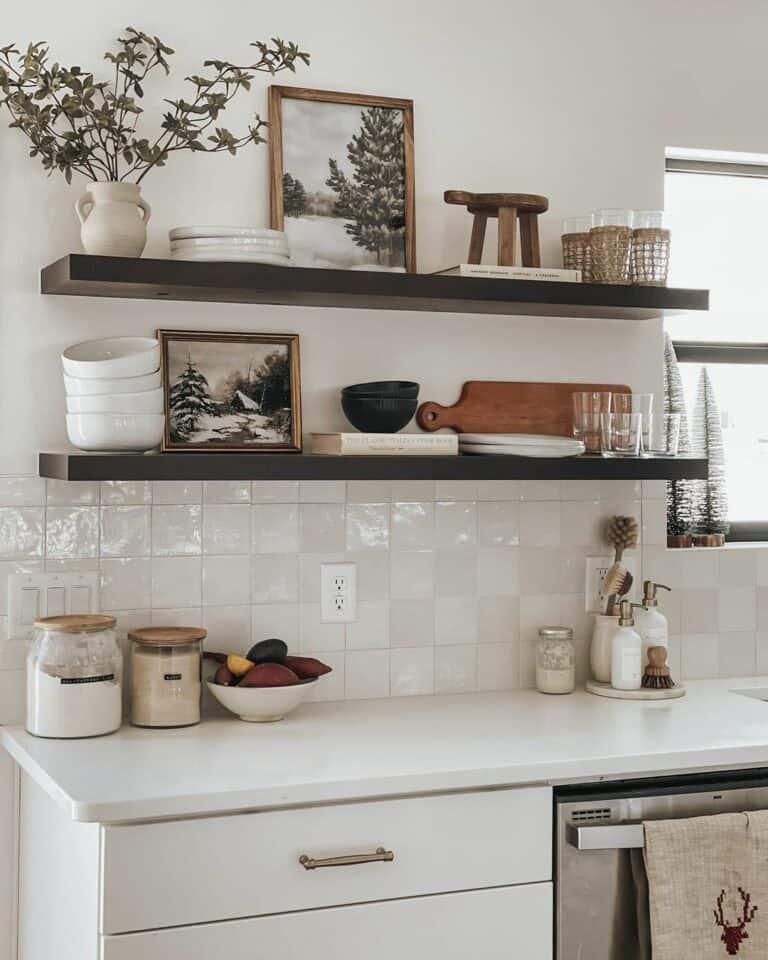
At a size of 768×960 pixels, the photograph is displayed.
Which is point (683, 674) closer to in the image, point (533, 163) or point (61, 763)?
point (533, 163)

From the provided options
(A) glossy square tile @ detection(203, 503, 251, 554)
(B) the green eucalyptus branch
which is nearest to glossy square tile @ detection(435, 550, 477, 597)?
(A) glossy square tile @ detection(203, 503, 251, 554)

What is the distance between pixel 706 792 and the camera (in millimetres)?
2238

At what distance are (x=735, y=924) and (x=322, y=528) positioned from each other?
43.7 inches

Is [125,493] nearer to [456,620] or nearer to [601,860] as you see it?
[456,620]

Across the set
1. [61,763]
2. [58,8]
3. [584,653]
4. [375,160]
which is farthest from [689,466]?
[58,8]

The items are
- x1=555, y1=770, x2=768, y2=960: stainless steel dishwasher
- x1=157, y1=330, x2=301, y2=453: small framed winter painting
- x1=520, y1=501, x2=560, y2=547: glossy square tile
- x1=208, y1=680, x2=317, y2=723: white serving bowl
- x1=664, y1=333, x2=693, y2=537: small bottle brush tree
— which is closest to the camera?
x1=555, y1=770, x2=768, y2=960: stainless steel dishwasher

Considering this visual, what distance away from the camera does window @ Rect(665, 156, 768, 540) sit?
3.10 m

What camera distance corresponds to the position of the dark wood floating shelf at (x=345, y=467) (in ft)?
7.34

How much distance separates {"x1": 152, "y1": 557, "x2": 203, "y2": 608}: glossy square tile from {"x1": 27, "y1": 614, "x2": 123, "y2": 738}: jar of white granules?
0.21 metres

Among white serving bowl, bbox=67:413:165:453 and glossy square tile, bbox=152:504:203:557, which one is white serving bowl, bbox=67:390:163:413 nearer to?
white serving bowl, bbox=67:413:165:453

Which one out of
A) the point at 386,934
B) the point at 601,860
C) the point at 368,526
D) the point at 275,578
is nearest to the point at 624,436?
the point at 368,526

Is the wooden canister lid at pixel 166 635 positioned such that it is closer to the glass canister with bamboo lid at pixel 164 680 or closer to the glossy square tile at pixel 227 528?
the glass canister with bamboo lid at pixel 164 680

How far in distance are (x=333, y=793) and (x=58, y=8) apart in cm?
159

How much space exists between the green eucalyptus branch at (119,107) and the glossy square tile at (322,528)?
29.8 inches
